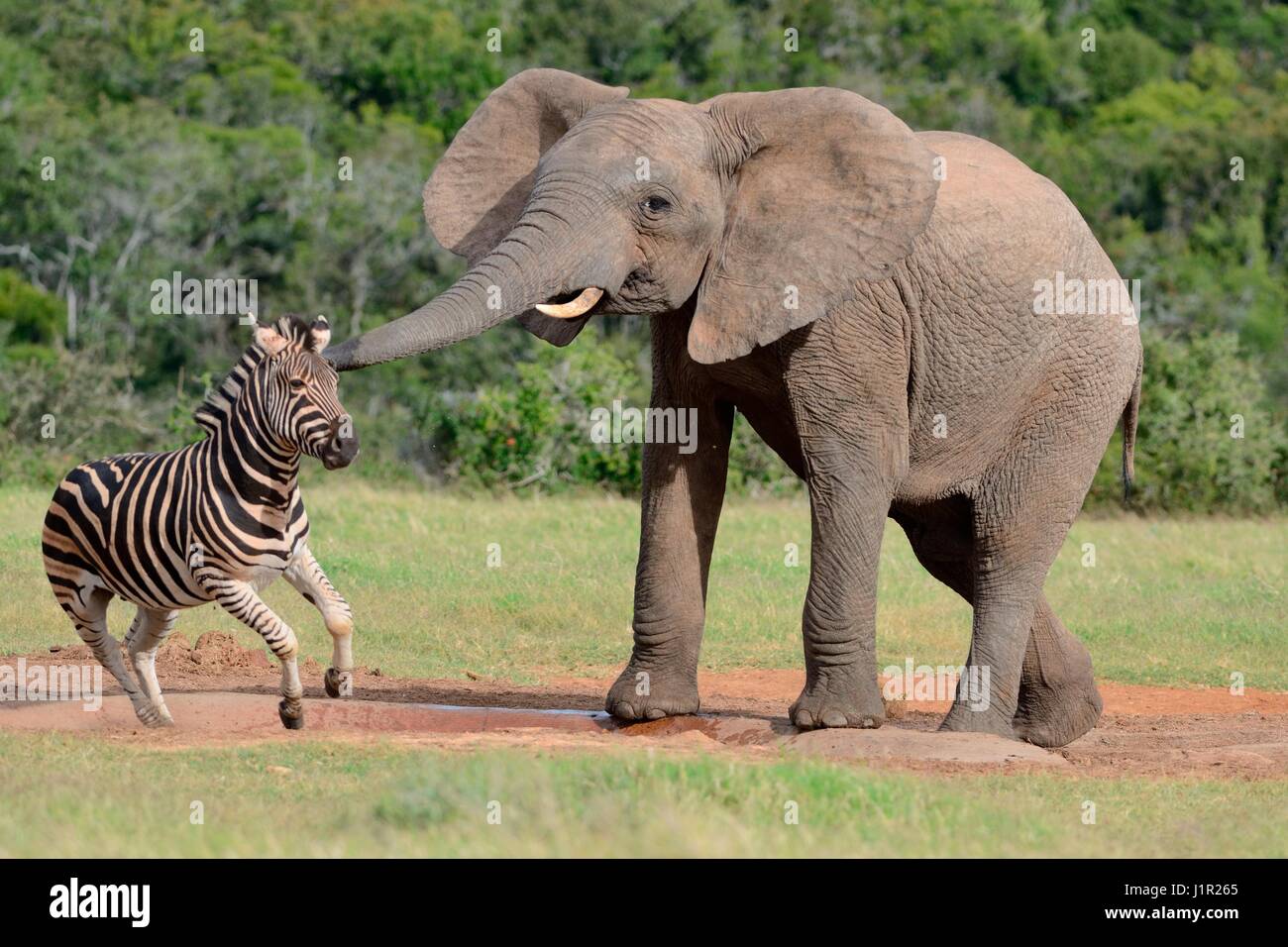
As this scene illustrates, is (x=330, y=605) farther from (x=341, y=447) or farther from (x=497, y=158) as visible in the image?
(x=497, y=158)

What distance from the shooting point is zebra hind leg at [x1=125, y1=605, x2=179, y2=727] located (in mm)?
9523

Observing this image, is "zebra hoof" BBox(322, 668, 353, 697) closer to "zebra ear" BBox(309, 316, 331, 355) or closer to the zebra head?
the zebra head

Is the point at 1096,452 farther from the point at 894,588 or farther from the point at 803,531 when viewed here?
the point at 803,531

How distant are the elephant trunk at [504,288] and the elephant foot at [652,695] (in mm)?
2196

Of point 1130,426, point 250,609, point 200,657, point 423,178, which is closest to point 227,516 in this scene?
point 250,609

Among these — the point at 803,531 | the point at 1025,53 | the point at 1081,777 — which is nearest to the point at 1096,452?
the point at 1081,777

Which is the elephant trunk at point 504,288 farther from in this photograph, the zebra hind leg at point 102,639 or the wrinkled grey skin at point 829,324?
the zebra hind leg at point 102,639

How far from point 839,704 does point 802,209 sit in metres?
2.25

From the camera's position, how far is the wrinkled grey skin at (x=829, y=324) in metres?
8.95

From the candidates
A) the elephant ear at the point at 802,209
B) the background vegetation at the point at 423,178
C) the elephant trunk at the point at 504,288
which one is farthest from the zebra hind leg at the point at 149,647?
the background vegetation at the point at 423,178

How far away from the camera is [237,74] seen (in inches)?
1634

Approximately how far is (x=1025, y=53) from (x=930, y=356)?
46.0 meters

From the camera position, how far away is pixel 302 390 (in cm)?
864

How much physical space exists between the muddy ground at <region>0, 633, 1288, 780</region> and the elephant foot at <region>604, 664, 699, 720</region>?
0.06 metres
